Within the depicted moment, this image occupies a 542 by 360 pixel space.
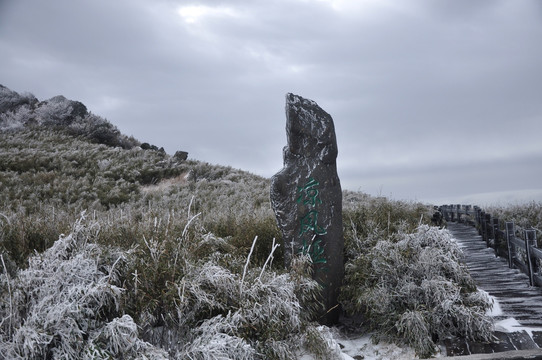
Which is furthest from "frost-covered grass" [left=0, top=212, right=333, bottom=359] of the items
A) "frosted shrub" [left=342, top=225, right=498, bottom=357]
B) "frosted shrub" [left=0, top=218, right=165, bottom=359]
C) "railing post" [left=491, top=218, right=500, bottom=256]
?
"railing post" [left=491, top=218, right=500, bottom=256]

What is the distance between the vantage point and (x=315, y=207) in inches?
290

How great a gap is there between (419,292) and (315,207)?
75.9 inches

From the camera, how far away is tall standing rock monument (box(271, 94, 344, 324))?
7324mm

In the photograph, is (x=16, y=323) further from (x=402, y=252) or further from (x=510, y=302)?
(x=510, y=302)

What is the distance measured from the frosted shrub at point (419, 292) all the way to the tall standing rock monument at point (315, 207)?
0.36 m

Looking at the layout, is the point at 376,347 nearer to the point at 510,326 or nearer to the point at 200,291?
the point at 510,326

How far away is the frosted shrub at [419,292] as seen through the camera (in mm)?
6281

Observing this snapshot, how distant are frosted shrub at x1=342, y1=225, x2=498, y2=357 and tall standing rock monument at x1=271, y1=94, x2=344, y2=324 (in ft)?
1.17

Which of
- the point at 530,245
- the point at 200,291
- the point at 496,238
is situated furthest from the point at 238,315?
the point at 496,238

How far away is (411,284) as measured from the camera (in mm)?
6680

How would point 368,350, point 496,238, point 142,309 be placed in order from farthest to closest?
point 496,238, point 368,350, point 142,309

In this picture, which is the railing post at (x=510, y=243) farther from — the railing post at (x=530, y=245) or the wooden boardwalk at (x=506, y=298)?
the railing post at (x=530, y=245)

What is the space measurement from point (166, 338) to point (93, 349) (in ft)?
3.10

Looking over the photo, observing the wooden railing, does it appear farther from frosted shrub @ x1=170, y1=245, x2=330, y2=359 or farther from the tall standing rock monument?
frosted shrub @ x1=170, y1=245, x2=330, y2=359
